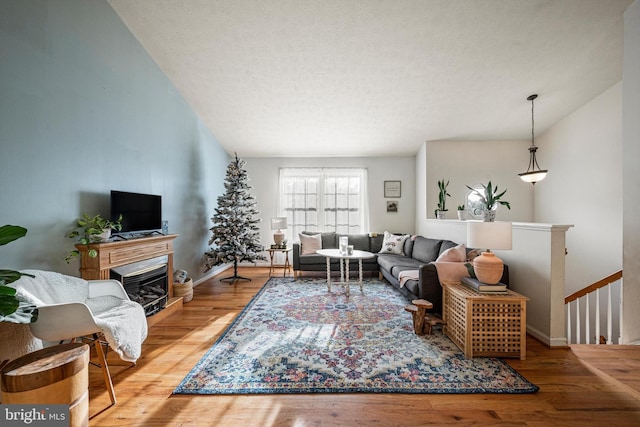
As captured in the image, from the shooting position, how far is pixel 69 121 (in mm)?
2416

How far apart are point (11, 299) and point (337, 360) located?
80.5 inches

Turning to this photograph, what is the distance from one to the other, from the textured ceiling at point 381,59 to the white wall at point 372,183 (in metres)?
1.19

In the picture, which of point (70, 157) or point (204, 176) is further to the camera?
point (204, 176)

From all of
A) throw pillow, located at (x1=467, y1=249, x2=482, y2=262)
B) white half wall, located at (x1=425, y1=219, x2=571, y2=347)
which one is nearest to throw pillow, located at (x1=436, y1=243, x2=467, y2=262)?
throw pillow, located at (x1=467, y1=249, x2=482, y2=262)

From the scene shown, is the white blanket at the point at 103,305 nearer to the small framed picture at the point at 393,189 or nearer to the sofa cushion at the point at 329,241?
the sofa cushion at the point at 329,241

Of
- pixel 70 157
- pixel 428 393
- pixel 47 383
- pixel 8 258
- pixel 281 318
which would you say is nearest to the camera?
pixel 47 383

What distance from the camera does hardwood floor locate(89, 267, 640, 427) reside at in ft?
5.21

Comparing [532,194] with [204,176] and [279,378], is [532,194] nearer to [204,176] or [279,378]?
[279,378]

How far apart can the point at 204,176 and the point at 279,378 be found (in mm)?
4157

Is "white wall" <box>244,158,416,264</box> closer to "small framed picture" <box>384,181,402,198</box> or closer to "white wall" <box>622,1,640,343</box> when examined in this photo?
"small framed picture" <box>384,181,402,198</box>

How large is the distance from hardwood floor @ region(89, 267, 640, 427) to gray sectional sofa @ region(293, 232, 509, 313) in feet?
3.15

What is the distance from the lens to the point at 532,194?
546cm

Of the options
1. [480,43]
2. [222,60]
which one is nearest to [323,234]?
[222,60]

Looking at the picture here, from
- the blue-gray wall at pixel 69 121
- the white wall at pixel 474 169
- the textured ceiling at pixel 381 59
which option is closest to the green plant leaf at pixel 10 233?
the blue-gray wall at pixel 69 121
